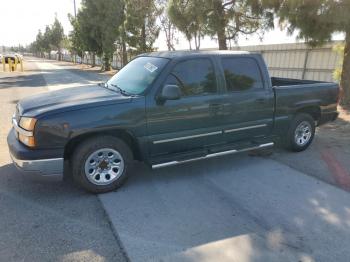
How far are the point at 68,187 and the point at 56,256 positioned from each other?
5.11 ft

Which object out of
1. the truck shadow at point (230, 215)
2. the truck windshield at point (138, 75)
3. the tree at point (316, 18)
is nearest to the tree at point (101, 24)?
the tree at point (316, 18)

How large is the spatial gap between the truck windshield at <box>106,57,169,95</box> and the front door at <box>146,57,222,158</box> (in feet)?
0.77

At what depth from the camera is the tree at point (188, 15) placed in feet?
38.6

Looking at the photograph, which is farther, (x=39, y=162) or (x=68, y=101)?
(x=68, y=101)

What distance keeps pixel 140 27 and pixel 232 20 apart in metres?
12.2

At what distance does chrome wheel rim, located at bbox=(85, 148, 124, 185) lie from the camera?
4.16 m

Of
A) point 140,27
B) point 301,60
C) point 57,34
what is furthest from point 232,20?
point 57,34

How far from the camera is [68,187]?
446cm

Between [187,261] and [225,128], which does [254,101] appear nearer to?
[225,128]

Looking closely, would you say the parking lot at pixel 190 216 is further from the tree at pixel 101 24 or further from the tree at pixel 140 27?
the tree at pixel 101 24

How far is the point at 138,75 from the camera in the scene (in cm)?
479

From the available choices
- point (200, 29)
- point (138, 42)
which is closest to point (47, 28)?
point (138, 42)

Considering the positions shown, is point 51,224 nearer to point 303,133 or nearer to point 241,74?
point 241,74

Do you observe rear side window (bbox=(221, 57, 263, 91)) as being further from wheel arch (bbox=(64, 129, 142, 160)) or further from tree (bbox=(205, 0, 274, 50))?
tree (bbox=(205, 0, 274, 50))
